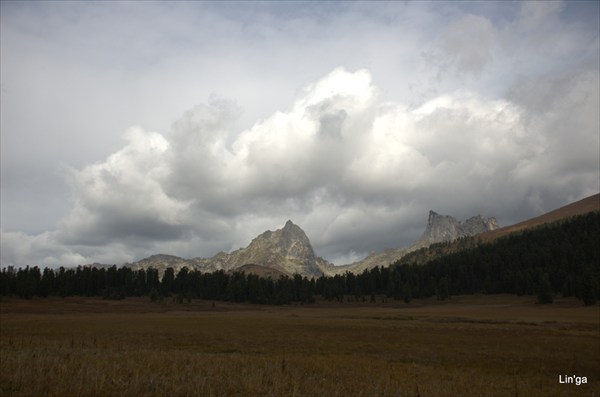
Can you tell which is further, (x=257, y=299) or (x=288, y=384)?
(x=257, y=299)

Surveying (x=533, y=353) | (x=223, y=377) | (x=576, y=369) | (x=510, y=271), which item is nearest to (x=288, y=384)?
(x=223, y=377)

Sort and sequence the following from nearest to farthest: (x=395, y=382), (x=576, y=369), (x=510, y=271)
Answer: (x=395, y=382) → (x=576, y=369) → (x=510, y=271)

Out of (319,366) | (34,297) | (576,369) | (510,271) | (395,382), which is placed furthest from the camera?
(510,271)

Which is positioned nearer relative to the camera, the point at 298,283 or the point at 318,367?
the point at 318,367

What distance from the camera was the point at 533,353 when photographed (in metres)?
34.2

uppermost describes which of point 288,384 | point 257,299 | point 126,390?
point 126,390

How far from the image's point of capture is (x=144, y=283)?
192 metres

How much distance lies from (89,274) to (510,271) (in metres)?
193

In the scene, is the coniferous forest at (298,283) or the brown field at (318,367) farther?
the coniferous forest at (298,283)

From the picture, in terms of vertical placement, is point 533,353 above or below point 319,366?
below

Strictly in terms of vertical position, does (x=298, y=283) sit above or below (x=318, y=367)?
below

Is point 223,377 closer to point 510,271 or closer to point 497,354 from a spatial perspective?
point 497,354

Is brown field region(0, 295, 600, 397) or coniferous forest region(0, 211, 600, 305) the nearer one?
brown field region(0, 295, 600, 397)

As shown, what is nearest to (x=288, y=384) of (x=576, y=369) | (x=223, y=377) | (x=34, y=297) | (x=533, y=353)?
(x=223, y=377)
